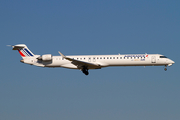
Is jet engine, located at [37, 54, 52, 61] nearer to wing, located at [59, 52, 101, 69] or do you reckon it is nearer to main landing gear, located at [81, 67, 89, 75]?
wing, located at [59, 52, 101, 69]

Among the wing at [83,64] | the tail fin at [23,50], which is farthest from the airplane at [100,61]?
the tail fin at [23,50]

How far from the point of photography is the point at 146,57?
4675 centimetres

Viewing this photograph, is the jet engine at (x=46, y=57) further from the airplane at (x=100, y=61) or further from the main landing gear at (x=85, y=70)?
the main landing gear at (x=85, y=70)

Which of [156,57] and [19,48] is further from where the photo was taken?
[19,48]

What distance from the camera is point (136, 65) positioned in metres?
47.0

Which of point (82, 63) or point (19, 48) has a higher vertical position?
point (19, 48)

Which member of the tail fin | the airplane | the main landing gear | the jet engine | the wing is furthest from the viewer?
the tail fin

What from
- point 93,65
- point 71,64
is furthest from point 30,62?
point 93,65

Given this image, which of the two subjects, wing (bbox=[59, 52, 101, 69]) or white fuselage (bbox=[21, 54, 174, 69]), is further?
white fuselage (bbox=[21, 54, 174, 69])

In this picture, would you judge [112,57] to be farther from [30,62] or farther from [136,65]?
[30,62]

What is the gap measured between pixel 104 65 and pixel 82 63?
3191 millimetres

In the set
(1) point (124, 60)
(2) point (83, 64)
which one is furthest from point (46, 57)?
(1) point (124, 60)

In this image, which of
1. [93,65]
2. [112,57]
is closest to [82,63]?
[93,65]

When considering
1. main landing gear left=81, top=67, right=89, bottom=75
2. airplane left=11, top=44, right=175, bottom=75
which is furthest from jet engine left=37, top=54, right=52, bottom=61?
main landing gear left=81, top=67, right=89, bottom=75
